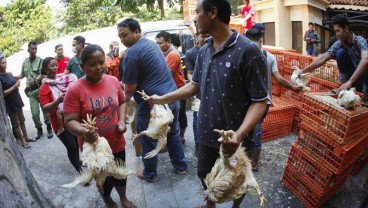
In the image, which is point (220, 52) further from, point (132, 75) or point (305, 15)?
point (305, 15)

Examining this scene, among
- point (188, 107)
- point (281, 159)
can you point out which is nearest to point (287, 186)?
point (281, 159)

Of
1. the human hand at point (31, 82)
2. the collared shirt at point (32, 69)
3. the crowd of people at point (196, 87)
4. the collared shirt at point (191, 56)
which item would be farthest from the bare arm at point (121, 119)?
the collared shirt at point (32, 69)

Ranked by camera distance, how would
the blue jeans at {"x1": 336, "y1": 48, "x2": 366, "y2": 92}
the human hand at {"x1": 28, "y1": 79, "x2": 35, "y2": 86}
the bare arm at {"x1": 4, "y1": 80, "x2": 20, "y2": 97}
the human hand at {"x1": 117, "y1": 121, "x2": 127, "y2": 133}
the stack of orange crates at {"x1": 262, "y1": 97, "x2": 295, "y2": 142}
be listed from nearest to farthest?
the human hand at {"x1": 117, "y1": 121, "x2": 127, "y2": 133}, the blue jeans at {"x1": 336, "y1": 48, "x2": 366, "y2": 92}, the stack of orange crates at {"x1": 262, "y1": 97, "x2": 295, "y2": 142}, the bare arm at {"x1": 4, "y1": 80, "x2": 20, "y2": 97}, the human hand at {"x1": 28, "y1": 79, "x2": 35, "y2": 86}

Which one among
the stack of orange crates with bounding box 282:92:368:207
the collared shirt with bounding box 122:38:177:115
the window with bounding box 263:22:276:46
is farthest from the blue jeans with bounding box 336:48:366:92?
the window with bounding box 263:22:276:46

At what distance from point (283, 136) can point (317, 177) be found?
2199mm

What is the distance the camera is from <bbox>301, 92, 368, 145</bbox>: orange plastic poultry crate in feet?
9.93

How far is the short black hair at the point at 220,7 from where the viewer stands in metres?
2.32

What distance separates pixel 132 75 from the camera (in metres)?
3.72

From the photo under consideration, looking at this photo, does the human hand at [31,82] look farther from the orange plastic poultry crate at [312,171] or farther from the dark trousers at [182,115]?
the orange plastic poultry crate at [312,171]

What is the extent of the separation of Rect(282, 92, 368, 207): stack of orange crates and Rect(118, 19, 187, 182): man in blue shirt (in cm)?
163

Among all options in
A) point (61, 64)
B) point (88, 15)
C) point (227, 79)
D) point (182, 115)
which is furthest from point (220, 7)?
point (88, 15)

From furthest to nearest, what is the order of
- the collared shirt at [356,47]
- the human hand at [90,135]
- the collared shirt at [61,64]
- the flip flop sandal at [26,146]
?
the collared shirt at [61,64], the flip flop sandal at [26,146], the collared shirt at [356,47], the human hand at [90,135]

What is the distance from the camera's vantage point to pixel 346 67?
13.8ft

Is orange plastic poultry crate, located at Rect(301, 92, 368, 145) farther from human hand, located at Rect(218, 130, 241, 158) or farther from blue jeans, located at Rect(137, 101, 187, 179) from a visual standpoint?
blue jeans, located at Rect(137, 101, 187, 179)
